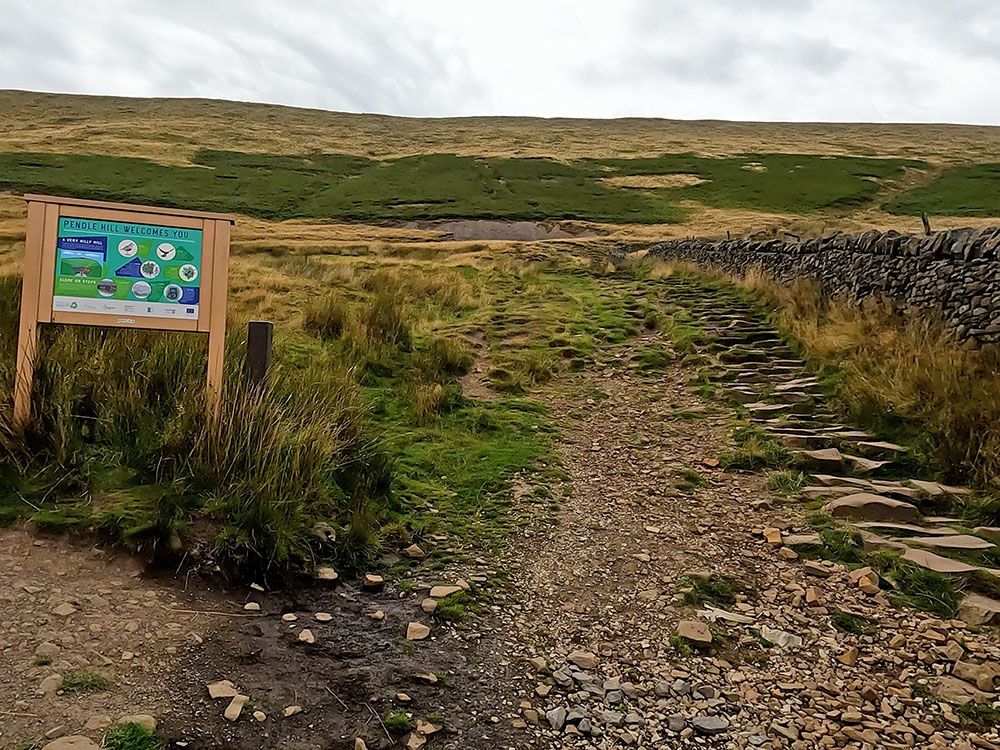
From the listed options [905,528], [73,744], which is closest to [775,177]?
[905,528]

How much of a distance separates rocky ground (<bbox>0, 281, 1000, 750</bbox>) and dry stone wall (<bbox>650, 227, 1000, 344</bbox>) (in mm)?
3188

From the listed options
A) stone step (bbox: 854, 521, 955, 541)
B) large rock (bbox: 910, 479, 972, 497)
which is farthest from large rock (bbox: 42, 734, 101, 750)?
large rock (bbox: 910, 479, 972, 497)

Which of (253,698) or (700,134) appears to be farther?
(700,134)

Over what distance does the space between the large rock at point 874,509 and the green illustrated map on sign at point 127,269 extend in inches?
183

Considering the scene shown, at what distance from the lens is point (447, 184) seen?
192 ft

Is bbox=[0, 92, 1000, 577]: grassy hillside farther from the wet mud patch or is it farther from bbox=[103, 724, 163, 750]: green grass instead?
bbox=[103, 724, 163, 750]: green grass

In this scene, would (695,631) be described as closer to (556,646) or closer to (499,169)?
(556,646)

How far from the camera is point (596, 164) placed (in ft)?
228

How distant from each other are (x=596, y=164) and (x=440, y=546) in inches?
2716

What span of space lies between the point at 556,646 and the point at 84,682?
2.10 m

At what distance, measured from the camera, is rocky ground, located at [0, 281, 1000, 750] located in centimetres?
293

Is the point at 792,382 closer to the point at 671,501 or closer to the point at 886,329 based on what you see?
the point at 886,329

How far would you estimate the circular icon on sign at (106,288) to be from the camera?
448cm

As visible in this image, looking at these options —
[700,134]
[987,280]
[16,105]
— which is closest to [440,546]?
[987,280]
